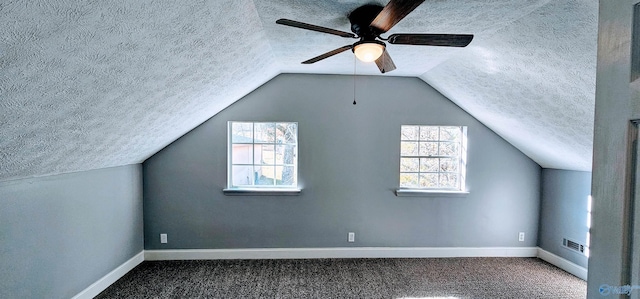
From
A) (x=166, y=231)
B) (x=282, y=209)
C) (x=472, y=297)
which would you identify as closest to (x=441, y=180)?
(x=472, y=297)

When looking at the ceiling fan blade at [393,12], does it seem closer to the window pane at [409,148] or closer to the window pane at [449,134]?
the window pane at [409,148]

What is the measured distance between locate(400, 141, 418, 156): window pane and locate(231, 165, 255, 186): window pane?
1888 millimetres

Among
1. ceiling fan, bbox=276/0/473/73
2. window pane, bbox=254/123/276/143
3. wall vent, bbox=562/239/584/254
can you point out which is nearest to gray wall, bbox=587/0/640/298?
ceiling fan, bbox=276/0/473/73

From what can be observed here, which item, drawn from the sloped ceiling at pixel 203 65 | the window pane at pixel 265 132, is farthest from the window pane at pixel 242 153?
the sloped ceiling at pixel 203 65

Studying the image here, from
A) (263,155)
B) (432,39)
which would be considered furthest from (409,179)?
(432,39)

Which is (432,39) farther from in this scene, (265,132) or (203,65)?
(265,132)

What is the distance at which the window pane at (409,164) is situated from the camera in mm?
3830

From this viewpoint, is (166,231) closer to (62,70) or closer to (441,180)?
(62,70)

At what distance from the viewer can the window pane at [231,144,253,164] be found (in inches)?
147

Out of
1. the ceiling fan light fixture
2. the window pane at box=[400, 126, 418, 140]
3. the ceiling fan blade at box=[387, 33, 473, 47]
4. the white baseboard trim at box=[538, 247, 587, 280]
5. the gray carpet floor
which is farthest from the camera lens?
the window pane at box=[400, 126, 418, 140]

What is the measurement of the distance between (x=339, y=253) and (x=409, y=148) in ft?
5.07

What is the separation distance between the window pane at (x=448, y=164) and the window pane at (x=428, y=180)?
0.13 metres

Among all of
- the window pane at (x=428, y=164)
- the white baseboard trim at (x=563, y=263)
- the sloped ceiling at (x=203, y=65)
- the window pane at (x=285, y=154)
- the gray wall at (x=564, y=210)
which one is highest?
the sloped ceiling at (x=203, y=65)

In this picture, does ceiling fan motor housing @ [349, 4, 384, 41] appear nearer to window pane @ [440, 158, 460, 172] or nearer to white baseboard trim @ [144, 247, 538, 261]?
window pane @ [440, 158, 460, 172]
